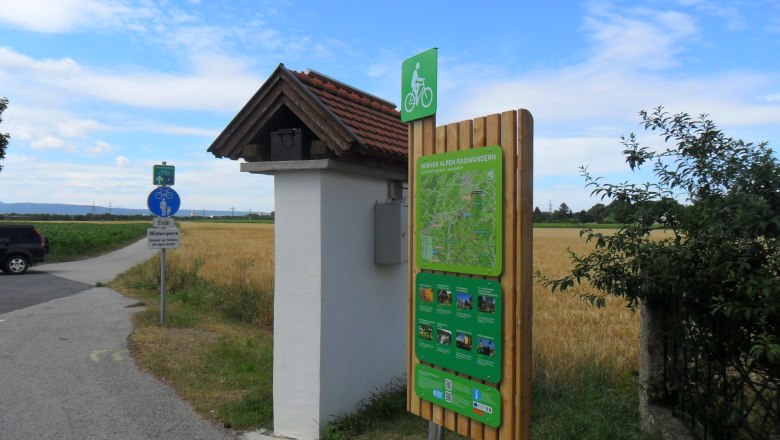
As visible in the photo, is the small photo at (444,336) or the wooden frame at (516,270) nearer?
the wooden frame at (516,270)

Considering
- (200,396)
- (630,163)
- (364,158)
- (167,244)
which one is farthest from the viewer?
(167,244)

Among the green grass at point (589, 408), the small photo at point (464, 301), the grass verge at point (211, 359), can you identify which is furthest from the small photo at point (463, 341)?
the grass verge at point (211, 359)

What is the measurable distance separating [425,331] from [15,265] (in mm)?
23380

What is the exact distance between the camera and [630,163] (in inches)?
150

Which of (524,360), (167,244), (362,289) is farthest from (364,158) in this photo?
(167,244)

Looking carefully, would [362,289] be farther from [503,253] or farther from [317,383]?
[503,253]

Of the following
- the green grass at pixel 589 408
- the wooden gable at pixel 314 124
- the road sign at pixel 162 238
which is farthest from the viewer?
the road sign at pixel 162 238

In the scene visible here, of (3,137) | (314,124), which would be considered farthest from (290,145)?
(3,137)

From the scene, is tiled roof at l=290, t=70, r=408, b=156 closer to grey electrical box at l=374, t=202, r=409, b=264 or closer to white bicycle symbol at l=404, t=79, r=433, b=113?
grey electrical box at l=374, t=202, r=409, b=264

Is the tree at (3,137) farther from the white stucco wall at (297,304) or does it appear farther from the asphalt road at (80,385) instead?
the white stucco wall at (297,304)

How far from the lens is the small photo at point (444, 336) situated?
10.6 ft

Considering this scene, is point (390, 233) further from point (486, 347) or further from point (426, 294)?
point (486, 347)

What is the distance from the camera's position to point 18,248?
21.6 metres

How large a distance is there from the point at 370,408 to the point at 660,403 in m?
2.53
